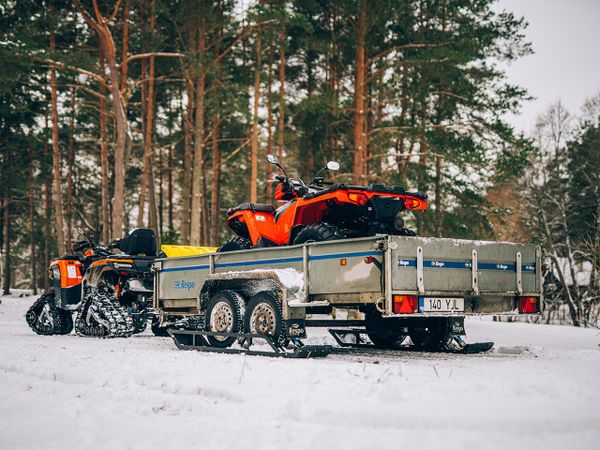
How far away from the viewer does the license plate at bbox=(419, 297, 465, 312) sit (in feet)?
24.4

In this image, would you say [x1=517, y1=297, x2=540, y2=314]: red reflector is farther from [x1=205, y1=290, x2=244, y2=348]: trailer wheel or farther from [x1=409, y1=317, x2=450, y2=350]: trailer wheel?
[x1=205, y1=290, x2=244, y2=348]: trailer wheel

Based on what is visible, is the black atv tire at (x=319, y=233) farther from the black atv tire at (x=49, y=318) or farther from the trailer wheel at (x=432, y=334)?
the black atv tire at (x=49, y=318)

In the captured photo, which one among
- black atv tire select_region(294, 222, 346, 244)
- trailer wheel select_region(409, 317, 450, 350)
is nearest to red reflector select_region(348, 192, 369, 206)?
black atv tire select_region(294, 222, 346, 244)

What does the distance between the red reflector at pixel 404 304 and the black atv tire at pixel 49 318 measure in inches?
302

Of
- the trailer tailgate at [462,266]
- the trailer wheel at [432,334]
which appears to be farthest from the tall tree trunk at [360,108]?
the trailer tailgate at [462,266]

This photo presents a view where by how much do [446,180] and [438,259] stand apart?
20.3 metres

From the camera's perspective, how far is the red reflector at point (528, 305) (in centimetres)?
847

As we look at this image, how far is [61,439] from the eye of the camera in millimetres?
4555

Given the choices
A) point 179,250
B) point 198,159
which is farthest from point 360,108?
point 179,250

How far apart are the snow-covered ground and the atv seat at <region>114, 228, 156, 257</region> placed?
526cm

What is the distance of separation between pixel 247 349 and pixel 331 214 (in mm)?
1982

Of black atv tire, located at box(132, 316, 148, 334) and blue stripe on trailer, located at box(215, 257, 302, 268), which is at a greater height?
blue stripe on trailer, located at box(215, 257, 302, 268)

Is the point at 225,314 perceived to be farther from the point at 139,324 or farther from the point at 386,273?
the point at 139,324

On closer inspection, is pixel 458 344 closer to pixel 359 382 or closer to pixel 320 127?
pixel 359 382
